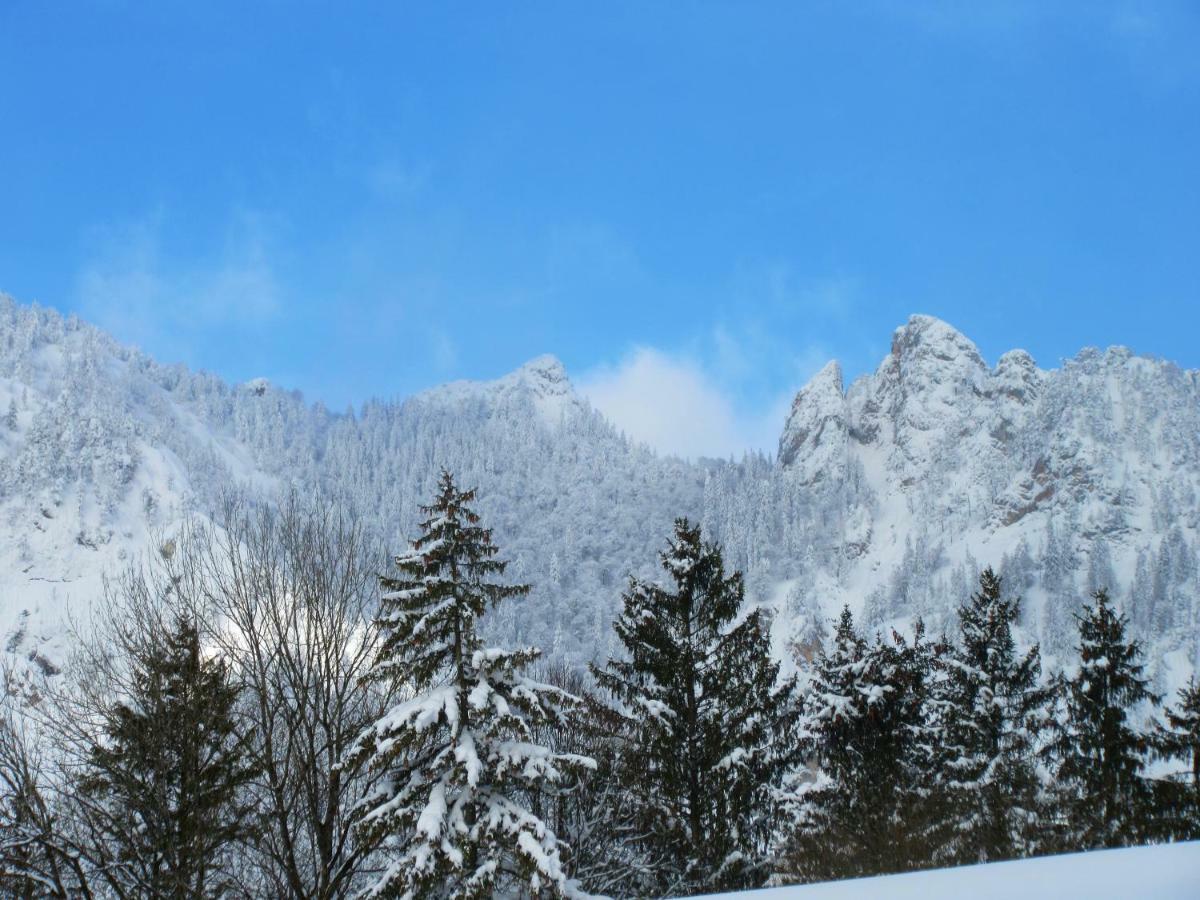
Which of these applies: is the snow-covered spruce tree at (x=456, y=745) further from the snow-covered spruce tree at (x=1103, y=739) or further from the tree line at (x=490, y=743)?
the snow-covered spruce tree at (x=1103, y=739)

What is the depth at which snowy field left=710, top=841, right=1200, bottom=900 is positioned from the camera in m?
2.46

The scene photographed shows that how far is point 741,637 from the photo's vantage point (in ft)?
56.1

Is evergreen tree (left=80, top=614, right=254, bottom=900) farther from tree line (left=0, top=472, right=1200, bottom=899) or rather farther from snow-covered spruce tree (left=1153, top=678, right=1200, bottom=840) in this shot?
snow-covered spruce tree (left=1153, top=678, right=1200, bottom=840)

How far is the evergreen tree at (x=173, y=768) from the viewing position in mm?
12281

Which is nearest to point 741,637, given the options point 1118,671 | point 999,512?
point 1118,671

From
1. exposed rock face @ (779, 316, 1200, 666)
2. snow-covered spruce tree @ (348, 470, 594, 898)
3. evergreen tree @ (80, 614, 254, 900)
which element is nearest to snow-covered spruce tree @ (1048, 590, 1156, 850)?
snow-covered spruce tree @ (348, 470, 594, 898)

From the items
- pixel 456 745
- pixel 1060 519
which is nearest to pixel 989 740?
pixel 456 745

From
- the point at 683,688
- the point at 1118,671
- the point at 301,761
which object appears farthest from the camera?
the point at 1118,671

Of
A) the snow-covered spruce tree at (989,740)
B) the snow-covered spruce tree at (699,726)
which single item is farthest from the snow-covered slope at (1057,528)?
the snow-covered spruce tree at (699,726)

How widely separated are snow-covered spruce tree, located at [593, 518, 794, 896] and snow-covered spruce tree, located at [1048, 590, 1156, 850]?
712 centimetres

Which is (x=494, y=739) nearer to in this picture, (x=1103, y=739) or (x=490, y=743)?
(x=490, y=743)

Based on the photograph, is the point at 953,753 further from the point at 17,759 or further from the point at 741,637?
the point at 17,759

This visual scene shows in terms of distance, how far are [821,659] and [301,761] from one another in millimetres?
15080

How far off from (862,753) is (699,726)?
21.6ft
